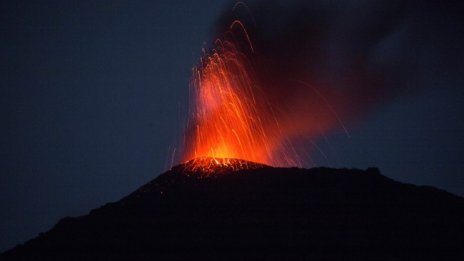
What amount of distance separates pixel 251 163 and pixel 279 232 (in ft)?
37.9

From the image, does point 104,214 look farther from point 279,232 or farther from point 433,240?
point 433,240

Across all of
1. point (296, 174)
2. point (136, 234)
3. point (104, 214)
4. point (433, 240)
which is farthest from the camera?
point (296, 174)

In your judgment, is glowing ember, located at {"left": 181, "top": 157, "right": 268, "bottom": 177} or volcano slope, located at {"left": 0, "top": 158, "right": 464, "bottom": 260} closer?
volcano slope, located at {"left": 0, "top": 158, "right": 464, "bottom": 260}

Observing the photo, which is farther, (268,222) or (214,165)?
(214,165)

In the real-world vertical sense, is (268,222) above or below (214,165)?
below

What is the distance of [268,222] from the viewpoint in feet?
80.8

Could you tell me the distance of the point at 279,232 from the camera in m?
23.5

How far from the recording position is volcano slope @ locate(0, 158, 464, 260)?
22.0 meters

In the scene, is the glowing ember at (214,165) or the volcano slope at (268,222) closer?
the volcano slope at (268,222)

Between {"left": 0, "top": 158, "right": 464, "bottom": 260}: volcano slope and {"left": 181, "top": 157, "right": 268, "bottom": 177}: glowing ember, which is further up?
{"left": 181, "top": 157, "right": 268, "bottom": 177}: glowing ember

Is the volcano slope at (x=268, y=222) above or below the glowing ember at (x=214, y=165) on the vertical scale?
below

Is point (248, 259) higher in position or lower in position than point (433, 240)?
higher

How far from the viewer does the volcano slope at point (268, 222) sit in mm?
22031

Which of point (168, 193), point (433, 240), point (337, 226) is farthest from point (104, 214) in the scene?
point (433, 240)
